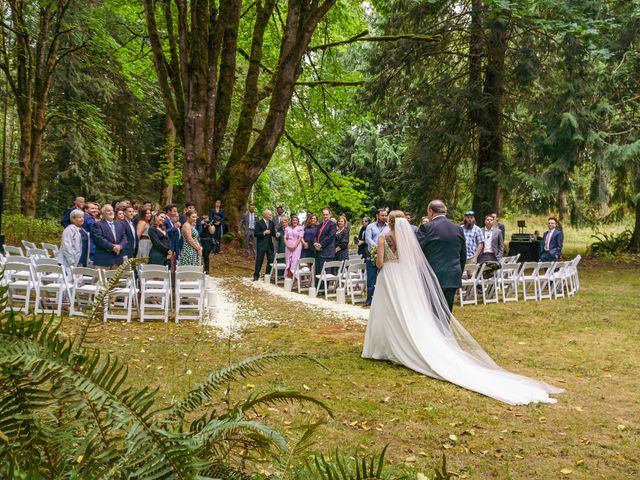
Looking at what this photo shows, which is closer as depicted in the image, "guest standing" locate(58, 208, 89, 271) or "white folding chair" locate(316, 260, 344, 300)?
"guest standing" locate(58, 208, 89, 271)

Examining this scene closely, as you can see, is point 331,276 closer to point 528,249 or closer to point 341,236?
point 341,236

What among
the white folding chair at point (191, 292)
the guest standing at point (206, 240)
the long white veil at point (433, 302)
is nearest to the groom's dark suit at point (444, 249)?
the long white veil at point (433, 302)

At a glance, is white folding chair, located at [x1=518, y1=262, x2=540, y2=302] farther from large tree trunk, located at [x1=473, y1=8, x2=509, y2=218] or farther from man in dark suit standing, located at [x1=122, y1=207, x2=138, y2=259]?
man in dark suit standing, located at [x1=122, y1=207, x2=138, y2=259]

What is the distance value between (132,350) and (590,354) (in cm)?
639

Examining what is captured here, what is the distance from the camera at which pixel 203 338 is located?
880 centimetres

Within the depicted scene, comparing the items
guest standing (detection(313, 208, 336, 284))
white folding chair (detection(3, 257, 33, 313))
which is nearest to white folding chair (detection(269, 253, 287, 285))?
guest standing (detection(313, 208, 336, 284))

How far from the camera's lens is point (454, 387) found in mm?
6664

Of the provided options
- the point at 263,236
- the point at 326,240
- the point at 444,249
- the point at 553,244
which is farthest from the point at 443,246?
the point at 553,244

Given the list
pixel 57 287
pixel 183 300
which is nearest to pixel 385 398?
pixel 57 287

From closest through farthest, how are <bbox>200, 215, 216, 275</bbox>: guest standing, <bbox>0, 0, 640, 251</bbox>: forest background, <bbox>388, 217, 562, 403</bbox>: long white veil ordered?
<bbox>388, 217, 562, 403</bbox>: long white veil → <bbox>200, 215, 216, 275</bbox>: guest standing → <bbox>0, 0, 640, 251</bbox>: forest background

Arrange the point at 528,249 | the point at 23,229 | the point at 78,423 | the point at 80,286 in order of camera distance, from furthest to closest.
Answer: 1. the point at 528,249
2. the point at 23,229
3. the point at 80,286
4. the point at 78,423

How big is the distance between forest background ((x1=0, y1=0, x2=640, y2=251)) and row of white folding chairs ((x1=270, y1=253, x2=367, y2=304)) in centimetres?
429

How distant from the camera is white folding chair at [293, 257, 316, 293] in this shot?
15.0 m

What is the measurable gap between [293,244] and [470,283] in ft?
15.5
